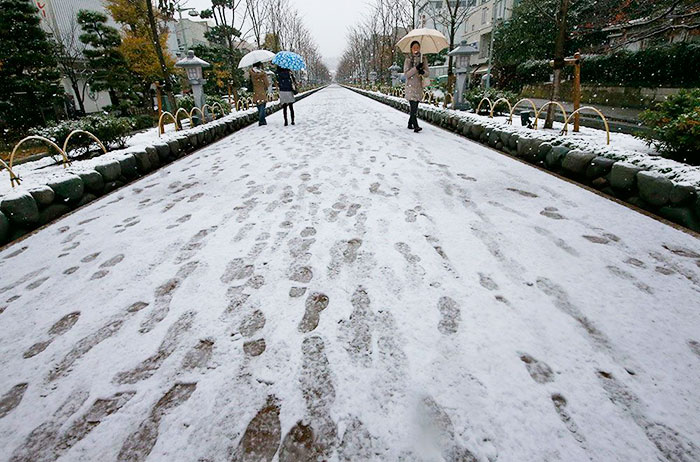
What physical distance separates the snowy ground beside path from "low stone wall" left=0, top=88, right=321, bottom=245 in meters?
0.26

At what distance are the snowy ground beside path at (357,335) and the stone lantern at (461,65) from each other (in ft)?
22.6

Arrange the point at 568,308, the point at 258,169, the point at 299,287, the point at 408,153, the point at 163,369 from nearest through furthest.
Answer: the point at 163,369
the point at 568,308
the point at 299,287
the point at 258,169
the point at 408,153

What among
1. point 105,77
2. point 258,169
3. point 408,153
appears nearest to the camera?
point 258,169

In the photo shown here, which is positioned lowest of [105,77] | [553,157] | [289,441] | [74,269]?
[289,441]

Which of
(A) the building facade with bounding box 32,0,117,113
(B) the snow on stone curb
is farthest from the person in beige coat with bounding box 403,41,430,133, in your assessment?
(A) the building facade with bounding box 32,0,117,113

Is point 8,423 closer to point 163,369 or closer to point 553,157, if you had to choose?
point 163,369

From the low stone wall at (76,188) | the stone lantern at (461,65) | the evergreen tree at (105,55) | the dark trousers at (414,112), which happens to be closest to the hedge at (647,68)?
the stone lantern at (461,65)

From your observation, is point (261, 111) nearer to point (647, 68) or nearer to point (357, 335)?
point (357, 335)

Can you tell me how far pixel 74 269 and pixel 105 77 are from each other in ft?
58.4

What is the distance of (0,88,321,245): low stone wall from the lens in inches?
121

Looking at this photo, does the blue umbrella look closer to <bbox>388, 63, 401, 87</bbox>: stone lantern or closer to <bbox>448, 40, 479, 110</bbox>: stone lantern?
<bbox>448, 40, 479, 110</bbox>: stone lantern

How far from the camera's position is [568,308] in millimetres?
1869

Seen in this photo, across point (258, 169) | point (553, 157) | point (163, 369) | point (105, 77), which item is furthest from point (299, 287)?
point (105, 77)

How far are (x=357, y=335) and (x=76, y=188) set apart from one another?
392 centimetres
